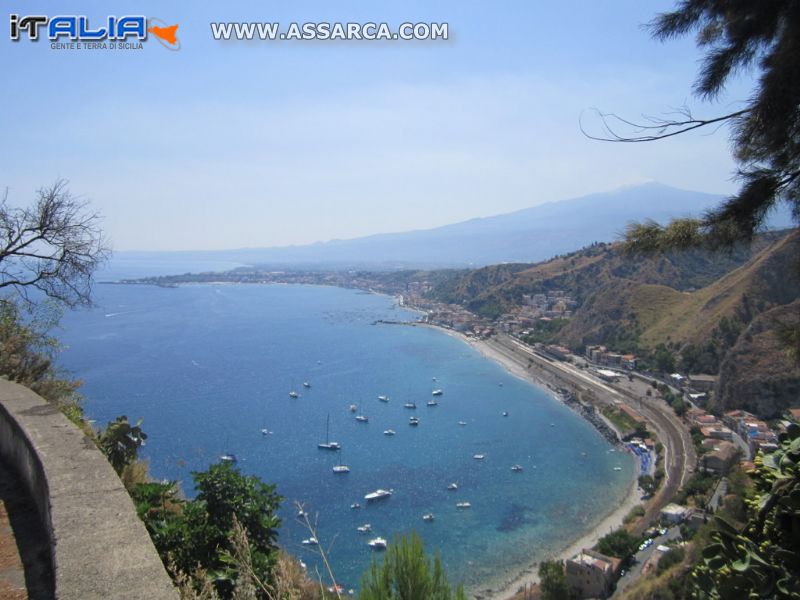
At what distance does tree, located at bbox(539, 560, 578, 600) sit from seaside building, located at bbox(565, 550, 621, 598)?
0.23m

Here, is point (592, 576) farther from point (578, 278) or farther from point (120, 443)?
point (578, 278)

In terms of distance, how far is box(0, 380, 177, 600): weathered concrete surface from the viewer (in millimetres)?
1143

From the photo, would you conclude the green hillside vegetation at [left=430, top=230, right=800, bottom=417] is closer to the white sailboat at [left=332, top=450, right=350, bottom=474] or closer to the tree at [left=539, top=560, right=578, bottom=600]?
the tree at [left=539, top=560, right=578, bottom=600]

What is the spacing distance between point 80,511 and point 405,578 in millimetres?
1005

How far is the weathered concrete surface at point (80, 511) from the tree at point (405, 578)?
75cm

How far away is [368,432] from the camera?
23.6m

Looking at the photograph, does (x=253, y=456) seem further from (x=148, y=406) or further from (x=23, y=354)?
(x=23, y=354)

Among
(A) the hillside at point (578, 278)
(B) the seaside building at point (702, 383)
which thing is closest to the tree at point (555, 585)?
(B) the seaside building at point (702, 383)

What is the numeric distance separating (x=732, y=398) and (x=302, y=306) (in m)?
51.7

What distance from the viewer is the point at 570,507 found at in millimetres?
16859

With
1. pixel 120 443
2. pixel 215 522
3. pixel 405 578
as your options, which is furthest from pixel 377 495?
pixel 405 578

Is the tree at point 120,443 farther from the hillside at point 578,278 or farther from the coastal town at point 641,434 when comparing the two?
the hillside at point 578,278

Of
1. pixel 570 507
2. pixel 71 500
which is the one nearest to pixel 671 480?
pixel 570 507

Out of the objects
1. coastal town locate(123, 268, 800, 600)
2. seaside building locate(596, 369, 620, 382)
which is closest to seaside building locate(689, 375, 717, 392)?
coastal town locate(123, 268, 800, 600)
